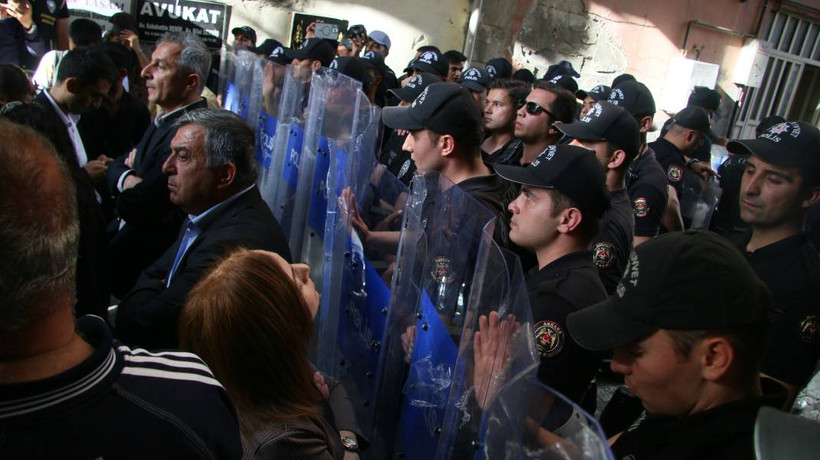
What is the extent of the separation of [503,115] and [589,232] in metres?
2.55

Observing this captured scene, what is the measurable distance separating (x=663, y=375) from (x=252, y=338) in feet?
3.49

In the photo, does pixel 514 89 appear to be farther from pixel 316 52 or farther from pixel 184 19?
pixel 184 19

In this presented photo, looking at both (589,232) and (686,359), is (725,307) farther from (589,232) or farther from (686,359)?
(589,232)

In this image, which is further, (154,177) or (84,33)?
(84,33)

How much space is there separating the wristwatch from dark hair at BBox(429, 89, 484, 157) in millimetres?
1749

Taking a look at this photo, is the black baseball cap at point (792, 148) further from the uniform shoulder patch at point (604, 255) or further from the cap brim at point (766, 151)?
the uniform shoulder patch at point (604, 255)

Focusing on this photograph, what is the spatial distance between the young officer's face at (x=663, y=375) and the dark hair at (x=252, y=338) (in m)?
0.90

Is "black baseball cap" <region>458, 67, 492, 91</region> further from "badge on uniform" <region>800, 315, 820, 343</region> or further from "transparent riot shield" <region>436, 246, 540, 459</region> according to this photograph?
"transparent riot shield" <region>436, 246, 540, 459</region>

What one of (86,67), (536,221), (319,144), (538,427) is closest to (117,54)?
(86,67)

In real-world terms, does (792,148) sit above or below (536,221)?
above

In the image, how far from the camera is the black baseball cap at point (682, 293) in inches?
54.0

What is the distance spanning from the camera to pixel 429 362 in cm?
212

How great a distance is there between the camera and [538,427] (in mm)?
1302

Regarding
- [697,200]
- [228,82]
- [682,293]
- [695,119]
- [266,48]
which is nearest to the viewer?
[682,293]
